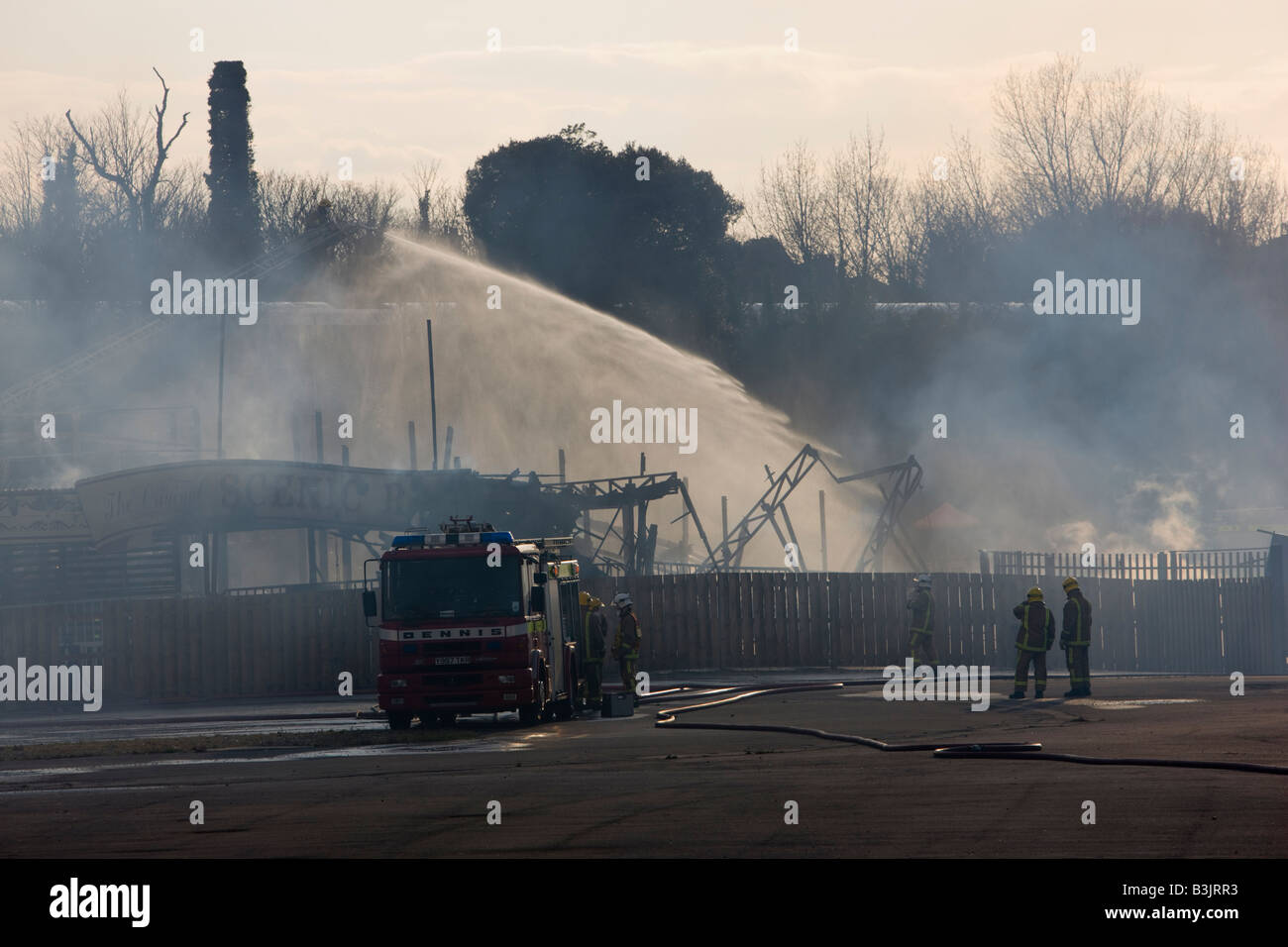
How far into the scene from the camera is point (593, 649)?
24000 millimetres

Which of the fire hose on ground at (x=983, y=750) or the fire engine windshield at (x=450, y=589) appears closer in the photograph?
the fire hose on ground at (x=983, y=750)

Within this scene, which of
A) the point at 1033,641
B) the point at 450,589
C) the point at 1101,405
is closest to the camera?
the point at 450,589

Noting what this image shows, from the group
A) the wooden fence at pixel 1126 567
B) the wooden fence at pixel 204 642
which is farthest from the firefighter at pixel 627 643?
the wooden fence at pixel 1126 567

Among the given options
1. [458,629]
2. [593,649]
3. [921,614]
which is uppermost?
[458,629]

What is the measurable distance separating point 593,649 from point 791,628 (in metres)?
9.55

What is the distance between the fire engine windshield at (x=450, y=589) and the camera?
68.5ft

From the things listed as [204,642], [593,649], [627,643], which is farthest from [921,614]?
[204,642]

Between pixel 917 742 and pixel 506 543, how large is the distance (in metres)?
7.20

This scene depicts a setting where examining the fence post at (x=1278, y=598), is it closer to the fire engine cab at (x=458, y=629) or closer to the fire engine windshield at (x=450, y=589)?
the fire engine cab at (x=458, y=629)

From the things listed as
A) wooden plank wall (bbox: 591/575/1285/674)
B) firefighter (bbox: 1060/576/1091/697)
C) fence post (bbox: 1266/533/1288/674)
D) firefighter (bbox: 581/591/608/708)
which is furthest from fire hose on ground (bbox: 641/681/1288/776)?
fence post (bbox: 1266/533/1288/674)

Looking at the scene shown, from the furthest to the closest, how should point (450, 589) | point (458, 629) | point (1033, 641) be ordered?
point (1033, 641) → point (450, 589) → point (458, 629)

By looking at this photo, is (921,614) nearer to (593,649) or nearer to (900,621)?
(593,649)

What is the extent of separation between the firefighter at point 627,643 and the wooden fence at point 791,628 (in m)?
8.10
